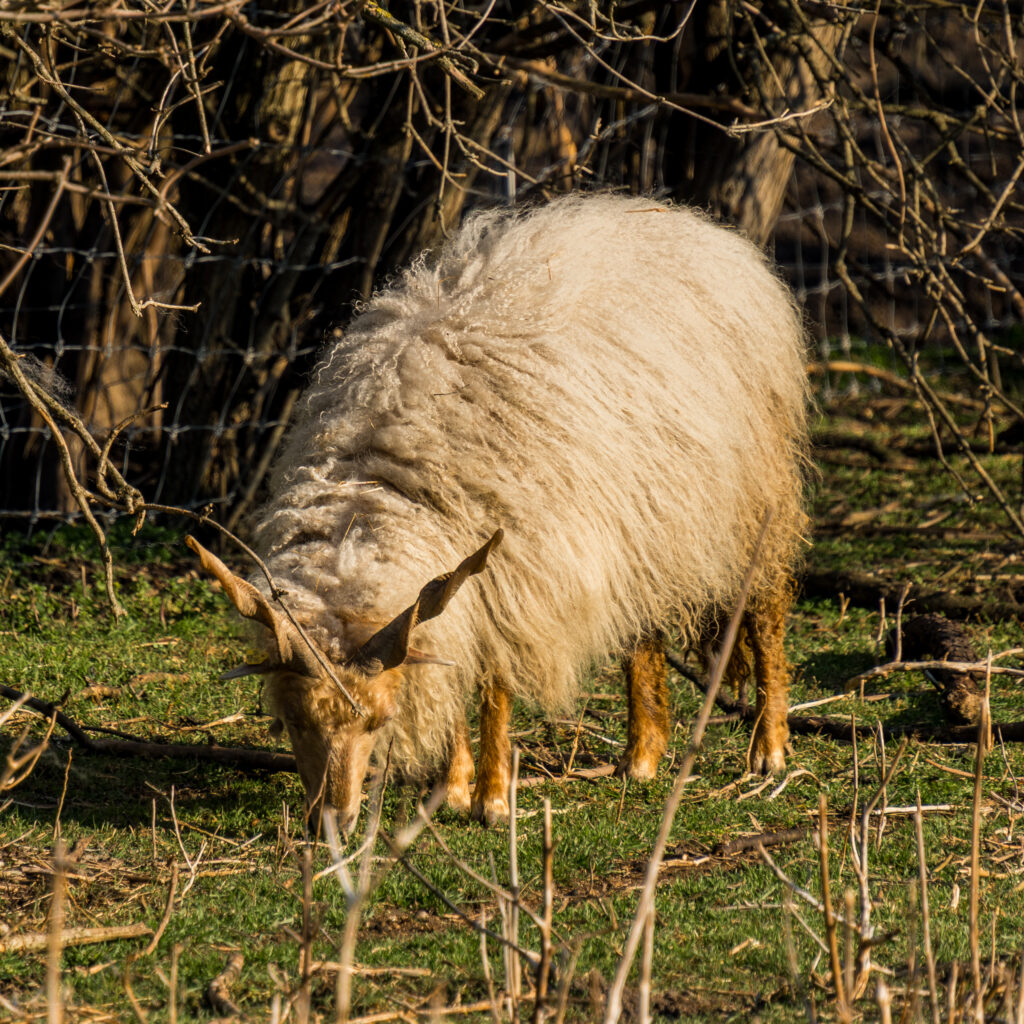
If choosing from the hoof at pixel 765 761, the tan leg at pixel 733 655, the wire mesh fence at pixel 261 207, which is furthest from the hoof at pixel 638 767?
the wire mesh fence at pixel 261 207

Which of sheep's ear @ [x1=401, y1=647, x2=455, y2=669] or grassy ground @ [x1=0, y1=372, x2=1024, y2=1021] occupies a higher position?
sheep's ear @ [x1=401, y1=647, x2=455, y2=669]

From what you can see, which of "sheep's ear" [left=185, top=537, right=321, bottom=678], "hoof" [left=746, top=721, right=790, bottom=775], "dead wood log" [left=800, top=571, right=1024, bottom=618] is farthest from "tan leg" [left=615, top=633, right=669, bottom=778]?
"dead wood log" [left=800, top=571, right=1024, bottom=618]

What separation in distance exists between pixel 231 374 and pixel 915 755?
406 cm

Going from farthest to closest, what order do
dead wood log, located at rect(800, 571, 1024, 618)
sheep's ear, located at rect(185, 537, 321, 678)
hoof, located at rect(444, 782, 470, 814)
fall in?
dead wood log, located at rect(800, 571, 1024, 618)
hoof, located at rect(444, 782, 470, 814)
sheep's ear, located at rect(185, 537, 321, 678)

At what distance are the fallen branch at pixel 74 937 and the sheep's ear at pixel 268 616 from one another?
742mm

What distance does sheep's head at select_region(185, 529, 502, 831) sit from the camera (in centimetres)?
329

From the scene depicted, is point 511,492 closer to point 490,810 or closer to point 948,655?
point 490,810

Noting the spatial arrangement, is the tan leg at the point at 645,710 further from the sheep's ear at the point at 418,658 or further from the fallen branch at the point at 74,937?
the fallen branch at the point at 74,937

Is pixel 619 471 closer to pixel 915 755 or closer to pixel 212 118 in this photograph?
pixel 915 755

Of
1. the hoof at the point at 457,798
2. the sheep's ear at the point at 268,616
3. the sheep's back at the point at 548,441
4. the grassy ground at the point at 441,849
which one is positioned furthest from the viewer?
the hoof at the point at 457,798

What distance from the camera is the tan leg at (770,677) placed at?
428 cm

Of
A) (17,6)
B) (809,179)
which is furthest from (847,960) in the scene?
(809,179)

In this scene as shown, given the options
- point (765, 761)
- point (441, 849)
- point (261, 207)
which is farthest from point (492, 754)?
point (261, 207)

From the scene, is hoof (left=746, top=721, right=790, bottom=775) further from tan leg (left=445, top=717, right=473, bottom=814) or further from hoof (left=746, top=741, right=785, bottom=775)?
tan leg (left=445, top=717, right=473, bottom=814)
